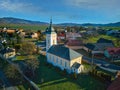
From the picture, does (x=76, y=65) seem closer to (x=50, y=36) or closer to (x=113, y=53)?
(x=50, y=36)

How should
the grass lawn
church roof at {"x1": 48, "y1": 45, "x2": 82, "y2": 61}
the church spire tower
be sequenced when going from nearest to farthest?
1. the grass lawn
2. church roof at {"x1": 48, "y1": 45, "x2": 82, "y2": 61}
3. the church spire tower

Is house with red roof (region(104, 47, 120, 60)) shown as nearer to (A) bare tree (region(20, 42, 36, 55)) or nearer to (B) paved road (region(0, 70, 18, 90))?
(A) bare tree (region(20, 42, 36, 55))

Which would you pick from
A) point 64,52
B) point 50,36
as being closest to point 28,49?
point 50,36

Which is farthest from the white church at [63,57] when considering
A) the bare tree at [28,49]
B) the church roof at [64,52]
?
the bare tree at [28,49]

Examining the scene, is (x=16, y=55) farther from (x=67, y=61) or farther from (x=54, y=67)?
(x=67, y=61)

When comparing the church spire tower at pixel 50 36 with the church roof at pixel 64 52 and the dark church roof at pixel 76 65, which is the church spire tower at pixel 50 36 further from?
the dark church roof at pixel 76 65

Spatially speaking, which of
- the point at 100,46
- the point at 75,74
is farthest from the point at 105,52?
the point at 75,74

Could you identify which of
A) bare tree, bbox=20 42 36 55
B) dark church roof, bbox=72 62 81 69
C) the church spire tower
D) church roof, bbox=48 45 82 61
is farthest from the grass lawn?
bare tree, bbox=20 42 36 55

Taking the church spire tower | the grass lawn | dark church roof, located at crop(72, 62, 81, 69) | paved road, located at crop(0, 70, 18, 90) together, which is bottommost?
paved road, located at crop(0, 70, 18, 90)
